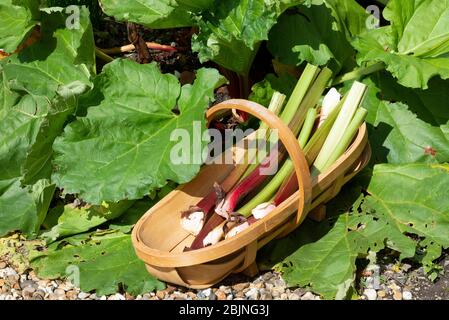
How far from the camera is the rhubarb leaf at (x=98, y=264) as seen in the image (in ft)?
9.57

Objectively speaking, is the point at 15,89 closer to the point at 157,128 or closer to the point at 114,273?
the point at 157,128

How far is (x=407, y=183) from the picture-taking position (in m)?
3.23

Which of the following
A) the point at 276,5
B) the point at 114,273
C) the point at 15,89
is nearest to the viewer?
the point at 114,273

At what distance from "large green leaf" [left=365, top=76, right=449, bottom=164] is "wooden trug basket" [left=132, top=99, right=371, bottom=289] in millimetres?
276

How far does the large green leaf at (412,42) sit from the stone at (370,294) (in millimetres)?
813

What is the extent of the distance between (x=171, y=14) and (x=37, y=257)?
1081 millimetres

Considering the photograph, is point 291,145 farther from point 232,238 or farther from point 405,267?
point 405,267

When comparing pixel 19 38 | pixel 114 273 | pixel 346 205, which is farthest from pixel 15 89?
pixel 346 205

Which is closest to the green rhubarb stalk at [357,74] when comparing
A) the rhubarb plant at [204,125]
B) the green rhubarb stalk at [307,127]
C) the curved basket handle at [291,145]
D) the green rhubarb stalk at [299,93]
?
the rhubarb plant at [204,125]

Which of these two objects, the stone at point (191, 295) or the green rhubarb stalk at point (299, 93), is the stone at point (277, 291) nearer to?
the stone at point (191, 295)

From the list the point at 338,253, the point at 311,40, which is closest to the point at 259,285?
the point at 338,253

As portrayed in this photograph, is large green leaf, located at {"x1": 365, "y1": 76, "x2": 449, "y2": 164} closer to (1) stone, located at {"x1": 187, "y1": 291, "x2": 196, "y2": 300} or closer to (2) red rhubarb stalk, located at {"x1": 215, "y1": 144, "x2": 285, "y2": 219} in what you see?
(2) red rhubarb stalk, located at {"x1": 215, "y1": 144, "x2": 285, "y2": 219}

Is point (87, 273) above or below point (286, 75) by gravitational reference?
below

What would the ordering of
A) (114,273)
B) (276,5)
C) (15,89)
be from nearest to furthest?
(114,273)
(276,5)
(15,89)
